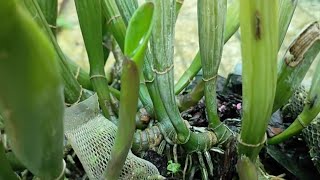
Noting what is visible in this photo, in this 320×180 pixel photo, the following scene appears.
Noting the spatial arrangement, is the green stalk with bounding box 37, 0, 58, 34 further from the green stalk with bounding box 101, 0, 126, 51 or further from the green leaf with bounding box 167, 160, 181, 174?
the green leaf with bounding box 167, 160, 181, 174

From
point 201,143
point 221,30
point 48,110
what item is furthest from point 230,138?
point 48,110

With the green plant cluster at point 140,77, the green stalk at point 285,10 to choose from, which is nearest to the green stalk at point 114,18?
the green plant cluster at point 140,77

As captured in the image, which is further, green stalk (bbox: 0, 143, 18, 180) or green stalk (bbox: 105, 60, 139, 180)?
green stalk (bbox: 0, 143, 18, 180)

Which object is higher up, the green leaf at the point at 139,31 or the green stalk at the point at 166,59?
the green leaf at the point at 139,31

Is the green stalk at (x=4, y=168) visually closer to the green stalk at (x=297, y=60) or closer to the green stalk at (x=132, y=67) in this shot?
the green stalk at (x=132, y=67)

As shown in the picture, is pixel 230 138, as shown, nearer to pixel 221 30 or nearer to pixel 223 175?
pixel 223 175

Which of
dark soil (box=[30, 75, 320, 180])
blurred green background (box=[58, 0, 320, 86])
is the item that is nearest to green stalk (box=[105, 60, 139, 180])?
dark soil (box=[30, 75, 320, 180])
